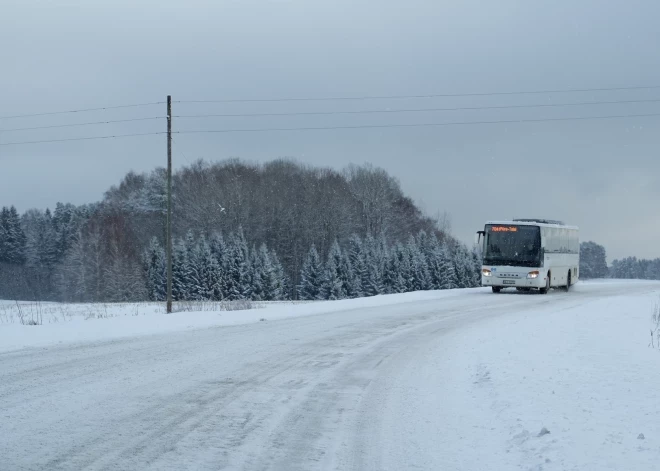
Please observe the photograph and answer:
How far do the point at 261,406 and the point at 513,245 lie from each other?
26.9m

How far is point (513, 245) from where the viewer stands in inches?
1307

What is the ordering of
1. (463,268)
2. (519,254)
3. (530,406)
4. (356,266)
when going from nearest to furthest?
(530,406)
(519,254)
(356,266)
(463,268)

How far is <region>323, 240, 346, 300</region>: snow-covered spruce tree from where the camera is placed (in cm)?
7219

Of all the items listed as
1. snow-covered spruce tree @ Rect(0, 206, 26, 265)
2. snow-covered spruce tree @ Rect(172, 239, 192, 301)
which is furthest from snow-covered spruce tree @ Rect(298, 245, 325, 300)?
snow-covered spruce tree @ Rect(0, 206, 26, 265)

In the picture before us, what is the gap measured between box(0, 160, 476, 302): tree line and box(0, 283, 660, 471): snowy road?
54280mm

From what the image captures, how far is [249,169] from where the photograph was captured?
9188cm

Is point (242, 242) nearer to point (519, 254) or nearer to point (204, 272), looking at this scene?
point (204, 272)

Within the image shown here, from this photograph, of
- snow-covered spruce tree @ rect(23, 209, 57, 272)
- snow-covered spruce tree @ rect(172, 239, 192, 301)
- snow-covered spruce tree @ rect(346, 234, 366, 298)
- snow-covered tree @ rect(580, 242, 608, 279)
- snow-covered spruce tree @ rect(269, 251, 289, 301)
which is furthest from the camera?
snow-covered tree @ rect(580, 242, 608, 279)

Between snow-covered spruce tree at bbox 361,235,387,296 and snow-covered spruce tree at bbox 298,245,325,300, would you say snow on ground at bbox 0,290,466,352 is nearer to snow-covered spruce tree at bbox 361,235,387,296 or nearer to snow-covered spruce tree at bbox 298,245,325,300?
snow-covered spruce tree at bbox 298,245,325,300

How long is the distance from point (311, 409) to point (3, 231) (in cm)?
10321

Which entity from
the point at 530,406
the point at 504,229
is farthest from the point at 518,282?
the point at 530,406

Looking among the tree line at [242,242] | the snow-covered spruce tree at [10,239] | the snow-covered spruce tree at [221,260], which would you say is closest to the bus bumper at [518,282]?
the tree line at [242,242]

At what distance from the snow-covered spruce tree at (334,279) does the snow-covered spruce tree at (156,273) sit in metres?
16.8

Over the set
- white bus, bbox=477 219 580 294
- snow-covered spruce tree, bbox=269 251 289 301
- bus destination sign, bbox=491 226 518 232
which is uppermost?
bus destination sign, bbox=491 226 518 232
